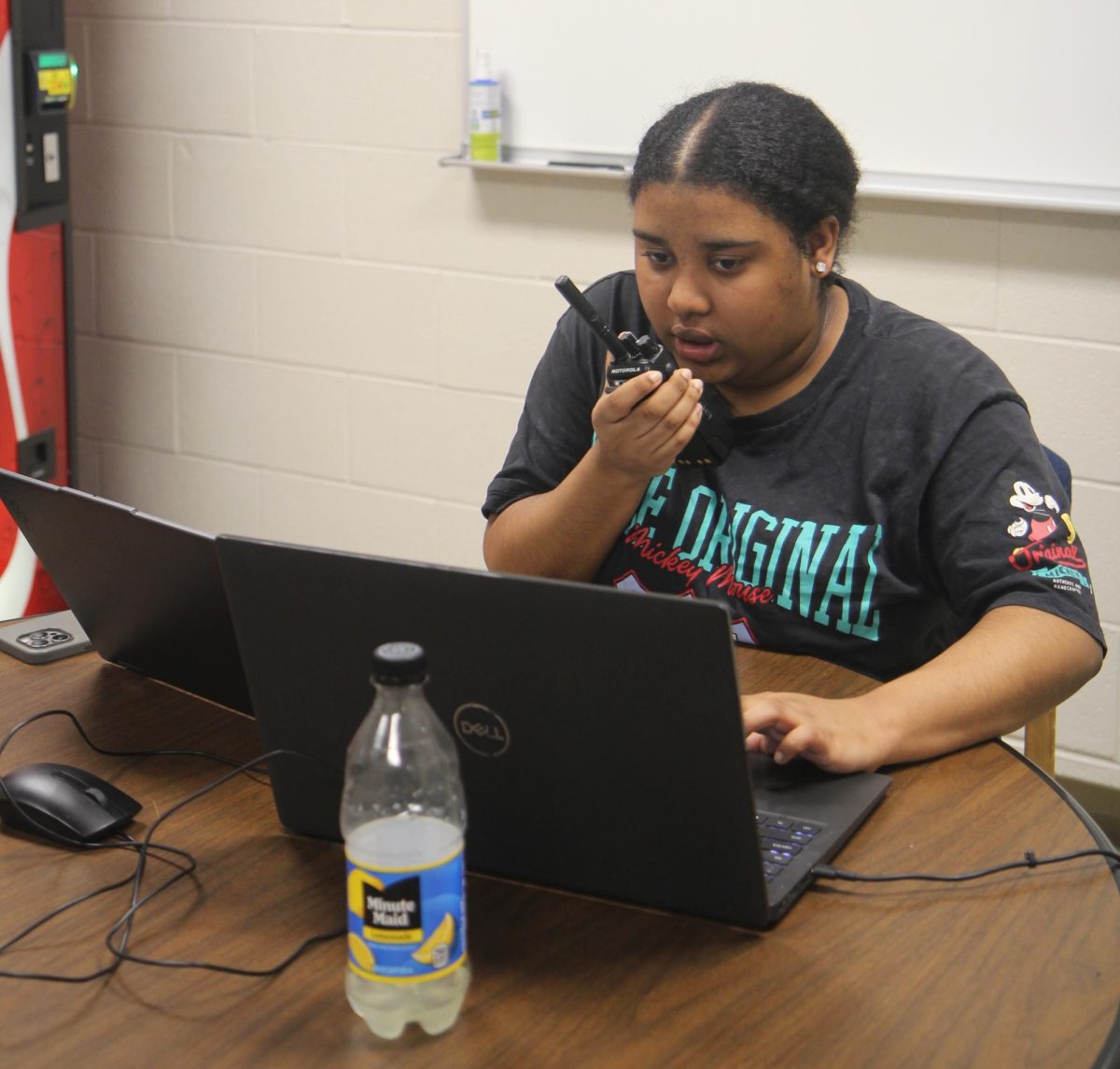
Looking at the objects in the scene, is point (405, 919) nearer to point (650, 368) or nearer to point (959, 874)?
point (959, 874)

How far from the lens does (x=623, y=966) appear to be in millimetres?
899

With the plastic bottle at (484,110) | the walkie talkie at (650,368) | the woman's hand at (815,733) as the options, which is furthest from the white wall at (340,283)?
the woman's hand at (815,733)

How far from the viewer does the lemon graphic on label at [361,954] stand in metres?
0.80

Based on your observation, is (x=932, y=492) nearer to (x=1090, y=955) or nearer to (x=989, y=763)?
(x=989, y=763)

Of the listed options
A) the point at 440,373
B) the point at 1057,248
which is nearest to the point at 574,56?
the point at 440,373

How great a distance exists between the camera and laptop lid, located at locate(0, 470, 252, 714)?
117 centimetres

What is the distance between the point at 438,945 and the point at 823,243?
3.29ft

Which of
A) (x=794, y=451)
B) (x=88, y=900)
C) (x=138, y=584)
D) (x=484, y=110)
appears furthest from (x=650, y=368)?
(x=484, y=110)

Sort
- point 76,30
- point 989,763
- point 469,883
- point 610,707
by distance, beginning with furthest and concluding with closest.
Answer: point 76,30
point 989,763
point 469,883
point 610,707

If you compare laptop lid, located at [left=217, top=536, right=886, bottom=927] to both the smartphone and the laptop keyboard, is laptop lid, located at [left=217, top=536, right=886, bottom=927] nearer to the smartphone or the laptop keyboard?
the laptop keyboard

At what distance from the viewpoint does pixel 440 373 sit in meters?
2.81

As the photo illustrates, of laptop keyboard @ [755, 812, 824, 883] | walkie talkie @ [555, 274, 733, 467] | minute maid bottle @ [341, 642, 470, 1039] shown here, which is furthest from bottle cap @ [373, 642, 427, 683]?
walkie talkie @ [555, 274, 733, 467]

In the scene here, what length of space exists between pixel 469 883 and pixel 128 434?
8.01 feet

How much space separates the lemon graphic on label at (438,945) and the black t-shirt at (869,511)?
765mm
